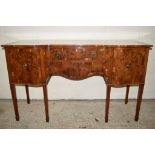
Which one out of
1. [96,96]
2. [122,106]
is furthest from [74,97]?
[122,106]

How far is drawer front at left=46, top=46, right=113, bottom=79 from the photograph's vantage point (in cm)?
172

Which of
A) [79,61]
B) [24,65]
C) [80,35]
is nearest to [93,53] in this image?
[79,61]

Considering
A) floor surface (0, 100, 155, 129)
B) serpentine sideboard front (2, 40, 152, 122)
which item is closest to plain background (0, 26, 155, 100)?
floor surface (0, 100, 155, 129)

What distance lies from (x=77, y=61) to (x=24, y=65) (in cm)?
59

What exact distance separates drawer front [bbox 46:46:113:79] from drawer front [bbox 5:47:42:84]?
131 mm

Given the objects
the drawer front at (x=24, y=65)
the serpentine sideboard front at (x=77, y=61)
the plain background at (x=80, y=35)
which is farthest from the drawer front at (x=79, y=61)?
the plain background at (x=80, y=35)

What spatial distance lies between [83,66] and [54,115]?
0.87m

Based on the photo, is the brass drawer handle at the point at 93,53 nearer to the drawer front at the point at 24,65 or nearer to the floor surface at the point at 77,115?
the drawer front at the point at 24,65

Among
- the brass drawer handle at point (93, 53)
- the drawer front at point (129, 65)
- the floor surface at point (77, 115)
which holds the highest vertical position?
the brass drawer handle at point (93, 53)

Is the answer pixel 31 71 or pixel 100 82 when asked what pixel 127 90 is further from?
pixel 31 71

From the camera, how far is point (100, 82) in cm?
250

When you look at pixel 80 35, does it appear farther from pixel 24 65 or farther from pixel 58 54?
pixel 24 65

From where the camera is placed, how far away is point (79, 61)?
69.1 inches

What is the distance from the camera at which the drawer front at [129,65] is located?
173cm
